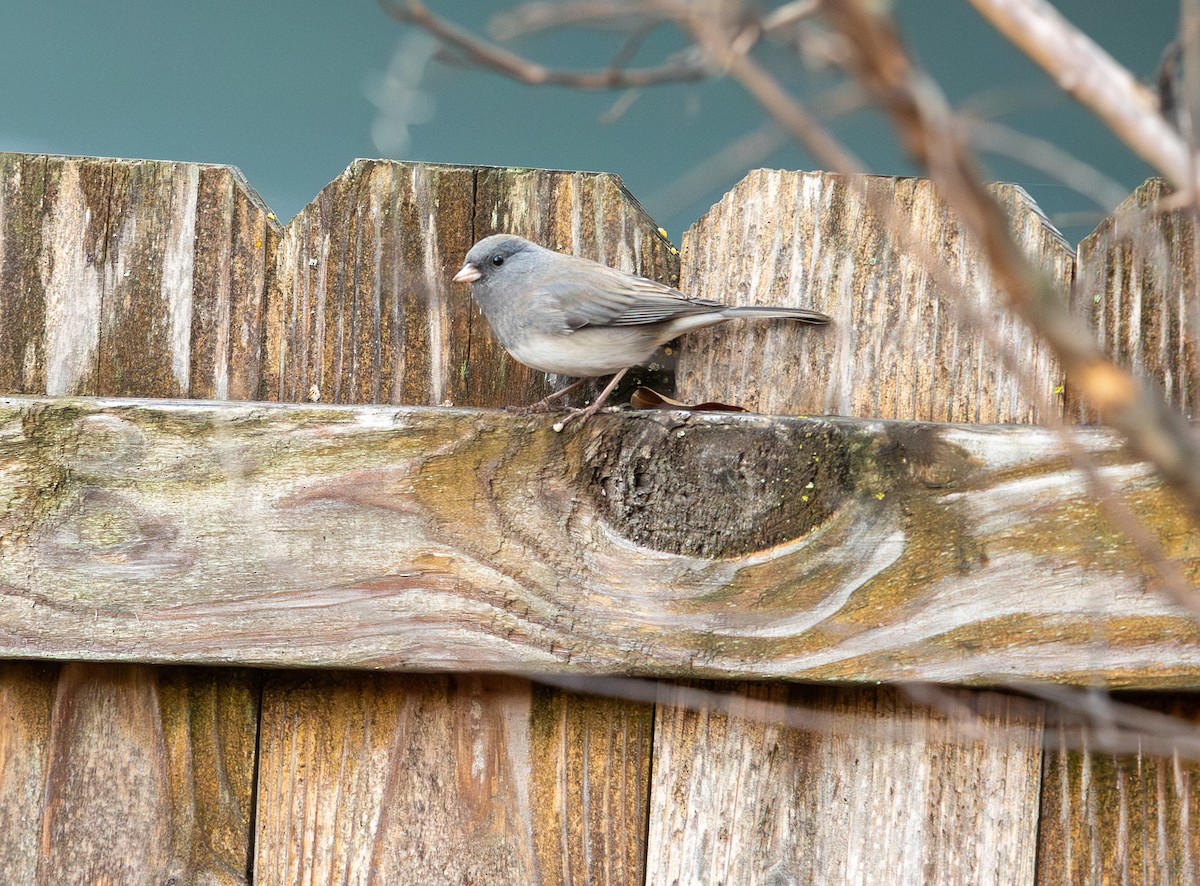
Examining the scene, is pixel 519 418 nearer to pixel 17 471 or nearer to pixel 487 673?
pixel 487 673

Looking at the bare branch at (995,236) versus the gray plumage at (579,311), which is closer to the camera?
the bare branch at (995,236)

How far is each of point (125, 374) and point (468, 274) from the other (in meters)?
0.61

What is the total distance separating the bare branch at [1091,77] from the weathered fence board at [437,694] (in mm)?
1307

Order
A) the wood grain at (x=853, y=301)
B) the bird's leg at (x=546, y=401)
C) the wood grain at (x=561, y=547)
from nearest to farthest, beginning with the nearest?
the wood grain at (x=561, y=547), the bird's leg at (x=546, y=401), the wood grain at (x=853, y=301)

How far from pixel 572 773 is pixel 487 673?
0.22 m

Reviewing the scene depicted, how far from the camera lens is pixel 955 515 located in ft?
5.30

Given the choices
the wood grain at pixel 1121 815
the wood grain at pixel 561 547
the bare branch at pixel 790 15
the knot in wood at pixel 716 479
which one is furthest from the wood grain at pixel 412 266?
the bare branch at pixel 790 15

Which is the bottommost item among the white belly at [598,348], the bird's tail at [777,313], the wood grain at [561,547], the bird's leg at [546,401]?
the wood grain at [561,547]

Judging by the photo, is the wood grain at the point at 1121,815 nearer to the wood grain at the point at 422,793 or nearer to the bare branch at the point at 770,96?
the wood grain at the point at 422,793

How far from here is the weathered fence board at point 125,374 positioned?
1.81 meters

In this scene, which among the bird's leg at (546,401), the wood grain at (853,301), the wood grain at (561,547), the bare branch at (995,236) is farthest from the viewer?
the wood grain at (853,301)

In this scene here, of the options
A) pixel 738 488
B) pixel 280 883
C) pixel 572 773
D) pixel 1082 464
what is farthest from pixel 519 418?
pixel 1082 464

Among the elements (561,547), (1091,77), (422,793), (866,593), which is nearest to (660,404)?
(561,547)

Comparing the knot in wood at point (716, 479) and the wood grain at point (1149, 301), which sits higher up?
the wood grain at point (1149, 301)
